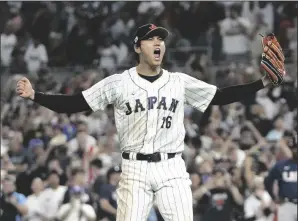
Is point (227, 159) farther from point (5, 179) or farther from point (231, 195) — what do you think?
point (5, 179)

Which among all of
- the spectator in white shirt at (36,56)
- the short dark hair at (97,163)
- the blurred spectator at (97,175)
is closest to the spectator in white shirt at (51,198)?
the blurred spectator at (97,175)

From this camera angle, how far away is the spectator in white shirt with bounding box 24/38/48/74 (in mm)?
19016

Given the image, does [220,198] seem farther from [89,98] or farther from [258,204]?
[89,98]

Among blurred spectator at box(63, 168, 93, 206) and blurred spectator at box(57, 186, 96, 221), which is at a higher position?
blurred spectator at box(63, 168, 93, 206)

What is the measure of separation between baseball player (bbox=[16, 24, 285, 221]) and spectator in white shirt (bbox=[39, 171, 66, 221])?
481 centimetres

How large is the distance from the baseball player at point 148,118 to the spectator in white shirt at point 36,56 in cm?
1142

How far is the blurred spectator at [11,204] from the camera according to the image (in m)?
11.9

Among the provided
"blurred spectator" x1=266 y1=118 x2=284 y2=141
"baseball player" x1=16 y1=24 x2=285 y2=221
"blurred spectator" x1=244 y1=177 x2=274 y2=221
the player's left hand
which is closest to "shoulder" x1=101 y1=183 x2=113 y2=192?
"blurred spectator" x1=244 y1=177 x2=274 y2=221

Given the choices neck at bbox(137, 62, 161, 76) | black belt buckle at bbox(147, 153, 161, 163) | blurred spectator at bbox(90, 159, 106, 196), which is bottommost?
blurred spectator at bbox(90, 159, 106, 196)

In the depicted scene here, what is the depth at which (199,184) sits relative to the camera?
13148mm

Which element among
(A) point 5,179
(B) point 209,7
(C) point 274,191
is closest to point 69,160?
(A) point 5,179

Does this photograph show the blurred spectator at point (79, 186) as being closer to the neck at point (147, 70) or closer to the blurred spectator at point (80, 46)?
the neck at point (147, 70)

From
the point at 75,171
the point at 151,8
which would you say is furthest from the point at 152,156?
the point at 151,8

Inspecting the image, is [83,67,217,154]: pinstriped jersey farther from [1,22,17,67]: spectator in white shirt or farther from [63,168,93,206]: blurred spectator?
[1,22,17,67]: spectator in white shirt
